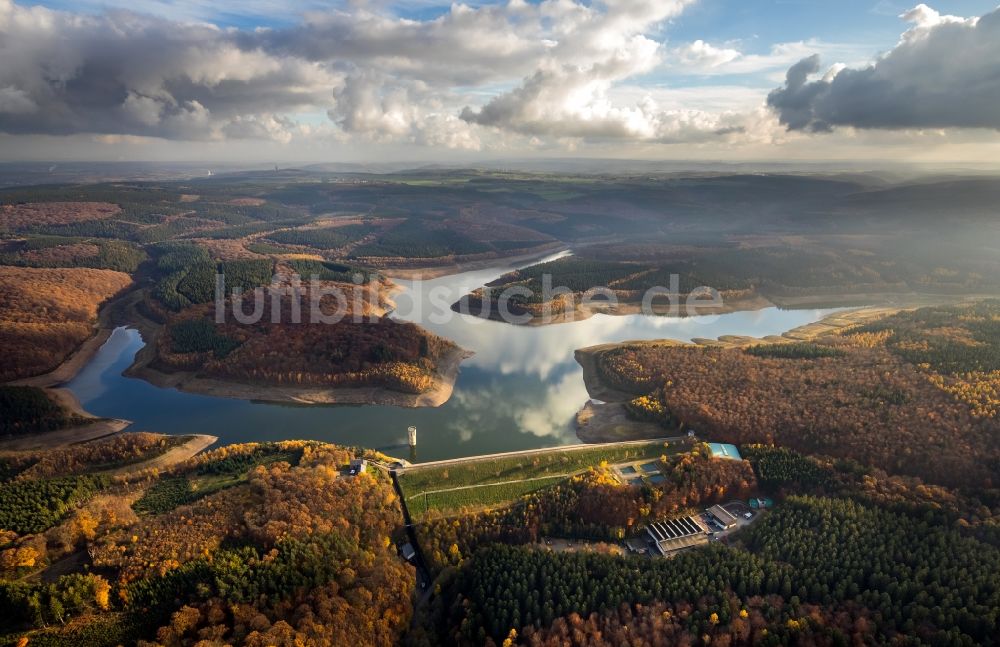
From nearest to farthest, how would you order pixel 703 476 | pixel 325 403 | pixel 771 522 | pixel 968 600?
pixel 968 600 < pixel 771 522 < pixel 703 476 < pixel 325 403

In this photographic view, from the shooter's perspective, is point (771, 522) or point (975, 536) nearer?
point (975, 536)

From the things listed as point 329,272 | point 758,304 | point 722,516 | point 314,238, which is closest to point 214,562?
point 722,516

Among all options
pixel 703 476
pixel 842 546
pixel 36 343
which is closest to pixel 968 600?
pixel 842 546

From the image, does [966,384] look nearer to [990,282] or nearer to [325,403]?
[325,403]

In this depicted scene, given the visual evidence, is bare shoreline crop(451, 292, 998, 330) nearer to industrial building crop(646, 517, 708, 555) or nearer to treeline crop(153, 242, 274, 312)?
treeline crop(153, 242, 274, 312)


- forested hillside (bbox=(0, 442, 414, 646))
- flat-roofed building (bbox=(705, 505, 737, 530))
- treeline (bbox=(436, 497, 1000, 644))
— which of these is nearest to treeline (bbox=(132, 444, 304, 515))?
forested hillside (bbox=(0, 442, 414, 646))

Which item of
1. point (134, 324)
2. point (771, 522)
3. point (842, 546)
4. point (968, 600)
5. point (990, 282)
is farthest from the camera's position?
point (990, 282)
